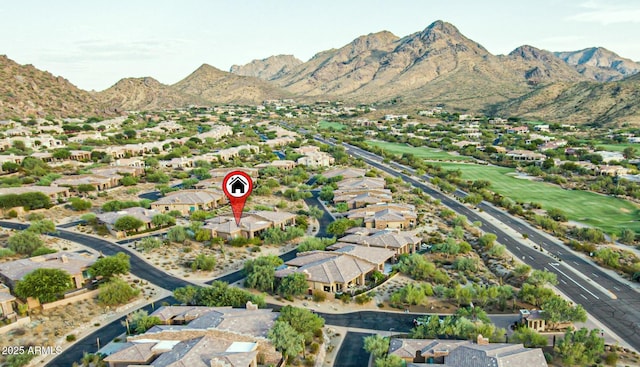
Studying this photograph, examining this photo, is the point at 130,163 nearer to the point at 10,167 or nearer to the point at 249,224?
the point at 10,167

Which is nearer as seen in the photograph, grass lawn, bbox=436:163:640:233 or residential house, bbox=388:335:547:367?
residential house, bbox=388:335:547:367

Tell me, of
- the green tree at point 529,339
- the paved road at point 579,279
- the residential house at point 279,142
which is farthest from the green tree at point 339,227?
the residential house at point 279,142

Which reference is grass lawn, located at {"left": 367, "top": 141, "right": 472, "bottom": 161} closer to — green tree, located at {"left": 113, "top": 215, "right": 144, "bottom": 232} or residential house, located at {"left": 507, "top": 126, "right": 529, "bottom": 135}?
residential house, located at {"left": 507, "top": 126, "right": 529, "bottom": 135}

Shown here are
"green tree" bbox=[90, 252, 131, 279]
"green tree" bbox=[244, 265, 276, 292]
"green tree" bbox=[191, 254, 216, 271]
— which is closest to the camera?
"green tree" bbox=[244, 265, 276, 292]

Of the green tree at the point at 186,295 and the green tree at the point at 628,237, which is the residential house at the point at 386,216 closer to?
the green tree at the point at 628,237

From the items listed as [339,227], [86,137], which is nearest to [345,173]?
[339,227]

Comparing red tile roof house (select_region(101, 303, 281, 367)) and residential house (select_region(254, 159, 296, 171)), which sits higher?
residential house (select_region(254, 159, 296, 171))

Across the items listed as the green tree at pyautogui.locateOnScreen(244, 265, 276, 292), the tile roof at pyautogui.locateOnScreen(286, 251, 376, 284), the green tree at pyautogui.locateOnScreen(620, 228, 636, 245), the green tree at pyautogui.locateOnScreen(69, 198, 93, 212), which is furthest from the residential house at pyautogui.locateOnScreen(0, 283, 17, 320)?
the green tree at pyautogui.locateOnScreen(620, 228, 636, 245)
